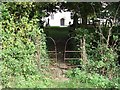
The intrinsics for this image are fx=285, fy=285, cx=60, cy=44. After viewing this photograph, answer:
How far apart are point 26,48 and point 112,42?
225 cm

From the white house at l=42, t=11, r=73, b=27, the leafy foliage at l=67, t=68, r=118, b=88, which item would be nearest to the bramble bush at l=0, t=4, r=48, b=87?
the leafy foliage at l=67, t=68, r=118, b=88

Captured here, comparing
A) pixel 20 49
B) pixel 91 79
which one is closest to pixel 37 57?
pixel 20 49

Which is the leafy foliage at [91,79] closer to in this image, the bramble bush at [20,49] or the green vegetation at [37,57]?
the green vegetation at [37,57]

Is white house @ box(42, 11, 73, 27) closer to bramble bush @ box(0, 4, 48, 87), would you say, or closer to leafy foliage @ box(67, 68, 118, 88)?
bramble bush @ box(0, 4, 48, 87)

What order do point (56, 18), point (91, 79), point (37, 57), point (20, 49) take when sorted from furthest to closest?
point (56, 18) < point (37, 57) < point (20, 49) < point (91, 79)

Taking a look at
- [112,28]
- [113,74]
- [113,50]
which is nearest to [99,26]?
[112,28]

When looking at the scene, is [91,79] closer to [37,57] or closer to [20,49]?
[37,57]

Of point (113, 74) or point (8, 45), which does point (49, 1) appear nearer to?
point (8, 45)

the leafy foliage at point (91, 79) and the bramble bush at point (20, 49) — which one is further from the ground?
the bramble bush at point (20, 49)

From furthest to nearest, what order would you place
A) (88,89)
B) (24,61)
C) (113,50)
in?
(113,50) → (24,61) → (88,89)

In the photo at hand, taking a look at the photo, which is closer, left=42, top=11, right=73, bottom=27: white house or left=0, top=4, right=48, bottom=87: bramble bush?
left=0, top=4, right=48, bottom=87: bramble bush

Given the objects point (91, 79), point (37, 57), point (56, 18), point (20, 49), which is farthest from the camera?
point (56, 18)

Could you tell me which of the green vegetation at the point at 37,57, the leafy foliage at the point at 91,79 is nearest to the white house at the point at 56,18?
the green vegetation at the point at 37,57

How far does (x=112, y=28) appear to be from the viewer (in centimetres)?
800
